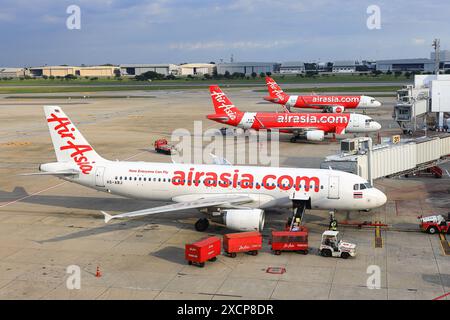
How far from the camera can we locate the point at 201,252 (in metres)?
28.8

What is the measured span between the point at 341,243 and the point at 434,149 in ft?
64.4

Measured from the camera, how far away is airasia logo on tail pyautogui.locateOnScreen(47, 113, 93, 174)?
3866cm

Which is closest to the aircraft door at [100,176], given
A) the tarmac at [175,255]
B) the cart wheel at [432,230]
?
the tarmac at [175,255]

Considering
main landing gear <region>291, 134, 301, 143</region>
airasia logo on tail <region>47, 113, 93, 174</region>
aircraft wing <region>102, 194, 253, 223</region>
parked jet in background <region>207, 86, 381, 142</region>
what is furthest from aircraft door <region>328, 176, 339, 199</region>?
main landing gear <region>291, 134, 301, 143</region>

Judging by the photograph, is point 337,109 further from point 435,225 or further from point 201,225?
point 201,225

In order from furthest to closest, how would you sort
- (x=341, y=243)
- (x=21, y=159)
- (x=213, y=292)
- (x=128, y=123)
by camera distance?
(x=128, y=123) < (x=21, y=159) < (x=341, y=243) < (x=213, y=292)

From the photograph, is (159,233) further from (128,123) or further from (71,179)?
(128,123)

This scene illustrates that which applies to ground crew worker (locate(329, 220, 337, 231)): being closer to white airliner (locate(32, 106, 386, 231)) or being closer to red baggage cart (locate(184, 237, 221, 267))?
white airliner (locate(32, 106, 386, 231))

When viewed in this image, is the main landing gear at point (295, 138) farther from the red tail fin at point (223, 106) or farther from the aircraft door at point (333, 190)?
the aircraft door at point (333, 190)

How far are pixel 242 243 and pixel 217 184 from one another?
694 cm

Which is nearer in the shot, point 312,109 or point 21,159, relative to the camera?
point 21,159

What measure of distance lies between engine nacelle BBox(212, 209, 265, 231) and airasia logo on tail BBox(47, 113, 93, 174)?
11698mm

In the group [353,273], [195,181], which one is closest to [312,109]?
[195,181]

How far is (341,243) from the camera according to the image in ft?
100
